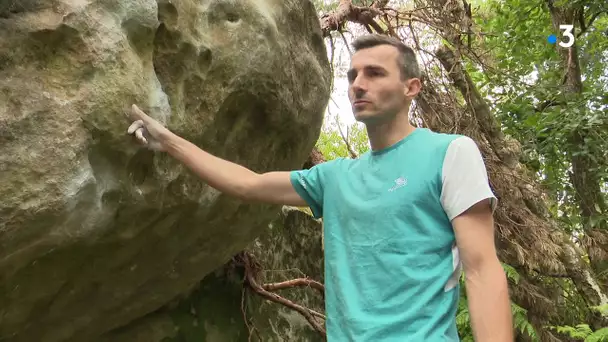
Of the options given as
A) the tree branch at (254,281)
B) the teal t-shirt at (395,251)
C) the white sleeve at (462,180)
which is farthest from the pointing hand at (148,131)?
the tree branch at (254,281)

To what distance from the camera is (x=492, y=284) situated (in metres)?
1.62

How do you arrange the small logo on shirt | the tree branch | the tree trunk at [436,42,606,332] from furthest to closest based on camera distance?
the tree trunk at [436,42,606,332] → the tree branch → the small logo on shirt

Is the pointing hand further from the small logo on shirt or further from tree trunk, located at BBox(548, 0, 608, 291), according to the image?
tree trunk, located at BBox(548, 0, 608, 291)

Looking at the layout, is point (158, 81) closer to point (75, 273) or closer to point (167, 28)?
point (167, 28)

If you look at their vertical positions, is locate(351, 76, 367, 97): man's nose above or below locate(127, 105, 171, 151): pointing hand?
above

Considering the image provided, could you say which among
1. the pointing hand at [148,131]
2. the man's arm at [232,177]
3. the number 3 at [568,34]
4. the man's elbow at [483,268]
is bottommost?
the man's elbow at [483,268]

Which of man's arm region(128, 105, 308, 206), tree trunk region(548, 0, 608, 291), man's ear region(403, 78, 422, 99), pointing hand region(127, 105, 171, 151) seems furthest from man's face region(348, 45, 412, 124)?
tree trunk region(548, 0, 608, 291)

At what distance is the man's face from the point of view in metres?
1.91

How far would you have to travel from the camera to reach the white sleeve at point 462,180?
1664 mm

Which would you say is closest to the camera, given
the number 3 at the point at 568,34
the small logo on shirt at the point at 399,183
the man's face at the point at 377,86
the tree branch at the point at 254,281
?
the small logo on shirt at the point at 399,183

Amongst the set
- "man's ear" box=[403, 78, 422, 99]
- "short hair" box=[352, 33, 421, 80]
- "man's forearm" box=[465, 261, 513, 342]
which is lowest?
"man's forearm" box=[465, 261, 513, 342]

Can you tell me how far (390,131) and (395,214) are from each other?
31 centimetres

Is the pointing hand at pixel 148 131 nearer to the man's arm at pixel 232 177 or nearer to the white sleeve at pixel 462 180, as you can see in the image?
the man's arm at pixel 232 177

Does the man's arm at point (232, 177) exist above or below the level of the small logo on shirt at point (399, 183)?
above
